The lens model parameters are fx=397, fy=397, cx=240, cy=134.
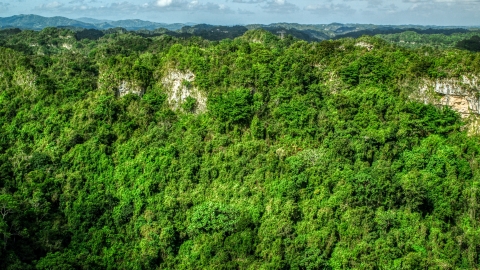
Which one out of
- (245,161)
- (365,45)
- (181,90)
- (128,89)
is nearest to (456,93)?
(365,45)

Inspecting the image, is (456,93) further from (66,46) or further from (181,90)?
(66,46)

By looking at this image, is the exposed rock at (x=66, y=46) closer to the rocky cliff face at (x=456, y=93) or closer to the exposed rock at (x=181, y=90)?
the exposed rock at (x=181, y=90)

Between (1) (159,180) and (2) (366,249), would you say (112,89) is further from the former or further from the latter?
(2) (366,249)

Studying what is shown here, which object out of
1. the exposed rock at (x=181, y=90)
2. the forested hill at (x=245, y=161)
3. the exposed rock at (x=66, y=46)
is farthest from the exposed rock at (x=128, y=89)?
the exposed rock at (x=66, y=46)

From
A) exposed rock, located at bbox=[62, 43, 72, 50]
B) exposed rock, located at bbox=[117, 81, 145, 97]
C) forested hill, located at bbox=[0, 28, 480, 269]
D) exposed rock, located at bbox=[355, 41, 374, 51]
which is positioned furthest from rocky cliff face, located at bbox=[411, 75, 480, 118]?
exposed rock, located at bbox=[62, 43, 72, 50]

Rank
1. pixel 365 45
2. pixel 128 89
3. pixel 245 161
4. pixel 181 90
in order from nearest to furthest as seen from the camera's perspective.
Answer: pixel 245 161 → pixel 181 90 → pixel 128 89 → pixel 365 45

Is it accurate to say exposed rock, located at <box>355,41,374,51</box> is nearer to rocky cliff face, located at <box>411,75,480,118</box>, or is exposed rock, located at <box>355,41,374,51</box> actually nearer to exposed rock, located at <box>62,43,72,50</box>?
rocky cliff face, located at <box>411,75,480,118</box>
